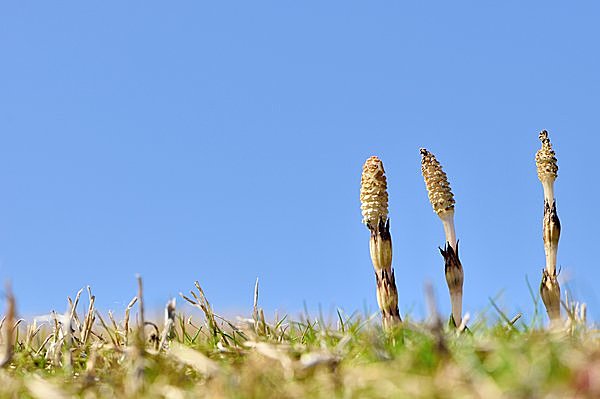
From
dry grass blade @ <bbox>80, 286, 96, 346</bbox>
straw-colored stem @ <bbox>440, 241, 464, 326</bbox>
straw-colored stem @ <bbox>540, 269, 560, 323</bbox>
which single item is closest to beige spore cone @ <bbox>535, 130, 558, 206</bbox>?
straw-colored stem @ <bbox>540, 269, 560, 323</bbox>

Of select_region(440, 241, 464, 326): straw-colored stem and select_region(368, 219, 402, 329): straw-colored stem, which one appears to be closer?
select_region(368, 219, 402, 329): straw-colored stem

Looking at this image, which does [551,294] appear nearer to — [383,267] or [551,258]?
[551,258]

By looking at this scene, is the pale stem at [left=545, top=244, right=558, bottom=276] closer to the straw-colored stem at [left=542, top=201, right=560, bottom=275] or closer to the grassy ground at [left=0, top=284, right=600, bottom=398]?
the straw-colored stem at [left=542, top=201, right=560, bottom=275]

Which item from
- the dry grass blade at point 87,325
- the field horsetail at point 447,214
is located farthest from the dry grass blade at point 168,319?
Answer: the field horsetail at point 447,214

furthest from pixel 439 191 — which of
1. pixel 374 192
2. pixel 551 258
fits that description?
pixel 551 258

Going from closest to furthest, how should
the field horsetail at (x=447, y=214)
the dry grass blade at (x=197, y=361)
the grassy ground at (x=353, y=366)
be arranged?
1. the grassy ground at (x=353, y=366)
2. the dry grass blade at (x=197, y=361)
3. the field horsetail at (x=447, y=214)

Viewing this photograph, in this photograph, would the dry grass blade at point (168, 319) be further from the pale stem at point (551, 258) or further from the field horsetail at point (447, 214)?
the pale stem at point (551, 258)

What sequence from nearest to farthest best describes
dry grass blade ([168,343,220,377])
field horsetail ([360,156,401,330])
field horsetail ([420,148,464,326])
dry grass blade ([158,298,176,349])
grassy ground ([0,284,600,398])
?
grassy ground ([0,284,600,398]) → dry grass blade ([168,343,220,377]) → dry grass blade ([158,298,176,349]) → field horsetail ([360,156,401,330]) → field horsetail ([420,148,464,326])
